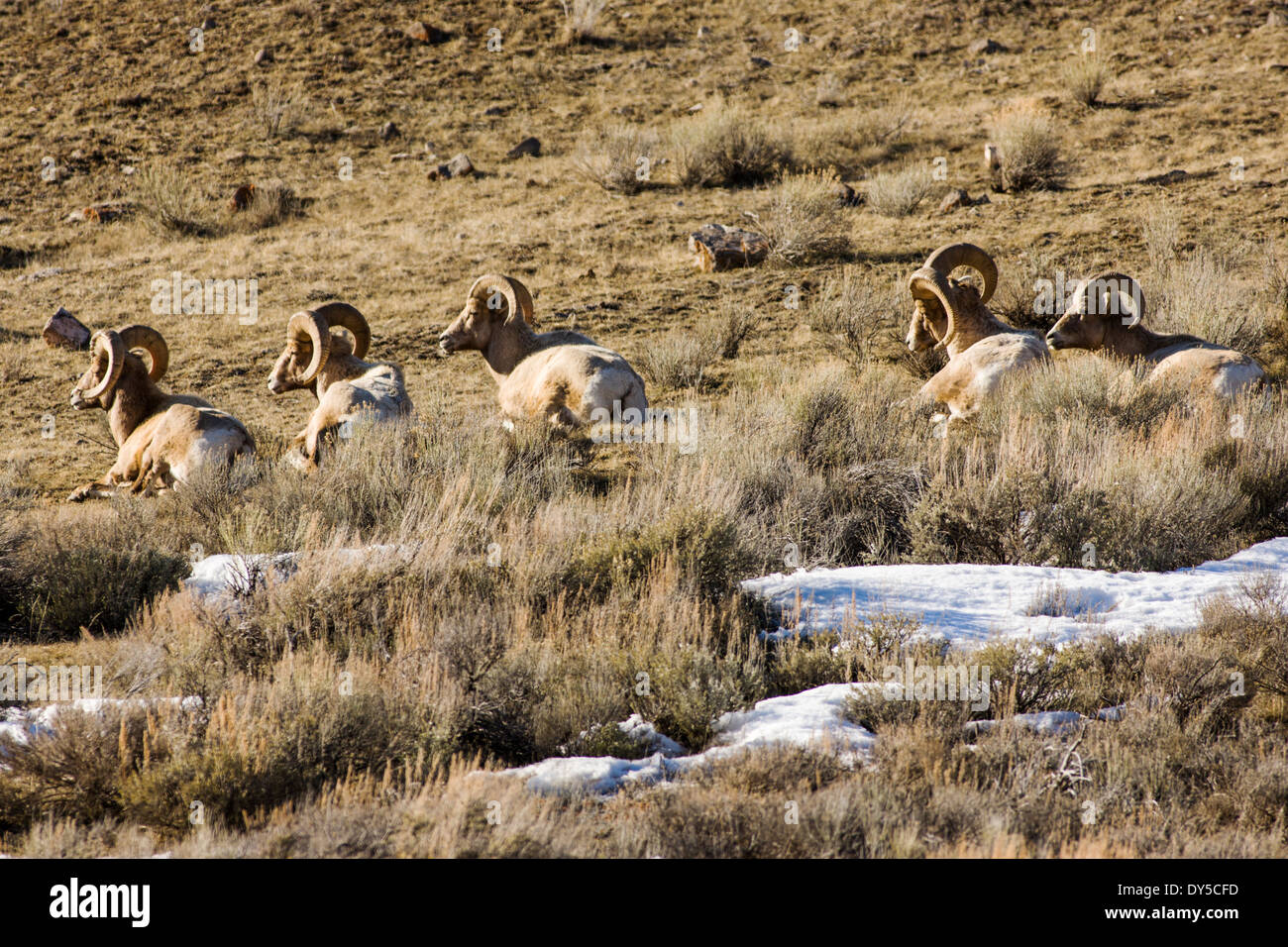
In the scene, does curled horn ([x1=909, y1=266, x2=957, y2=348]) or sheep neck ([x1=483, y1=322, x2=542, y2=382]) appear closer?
curled horn ([x1=909, y1=266, x2=957, y2=348])

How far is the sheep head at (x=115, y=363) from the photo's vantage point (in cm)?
1038

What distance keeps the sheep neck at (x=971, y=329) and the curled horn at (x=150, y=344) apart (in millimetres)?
7888

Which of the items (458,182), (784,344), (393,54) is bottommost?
(784,344)

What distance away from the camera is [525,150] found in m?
22.3

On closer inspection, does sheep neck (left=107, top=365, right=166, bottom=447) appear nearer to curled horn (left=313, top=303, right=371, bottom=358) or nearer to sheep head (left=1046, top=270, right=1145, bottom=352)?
curled horn (left=313, top=303, right=371, bottom=358)

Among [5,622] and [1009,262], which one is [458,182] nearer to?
[1009,262]

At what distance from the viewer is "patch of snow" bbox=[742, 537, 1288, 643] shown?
6.40 m

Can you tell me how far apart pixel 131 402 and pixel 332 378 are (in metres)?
1.90

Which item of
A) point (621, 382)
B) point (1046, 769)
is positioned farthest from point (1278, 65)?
point (1046, 769)

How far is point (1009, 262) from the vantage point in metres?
15.1

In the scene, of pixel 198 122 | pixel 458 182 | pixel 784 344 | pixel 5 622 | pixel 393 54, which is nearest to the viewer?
pixel 5 622

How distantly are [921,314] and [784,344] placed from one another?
2.68 m

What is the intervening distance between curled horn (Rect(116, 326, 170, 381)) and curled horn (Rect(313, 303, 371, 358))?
5.17 feet

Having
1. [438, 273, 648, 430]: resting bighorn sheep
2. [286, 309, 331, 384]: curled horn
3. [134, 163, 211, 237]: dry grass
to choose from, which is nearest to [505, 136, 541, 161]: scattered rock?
[134, 163, 211, 237]: dry grass
